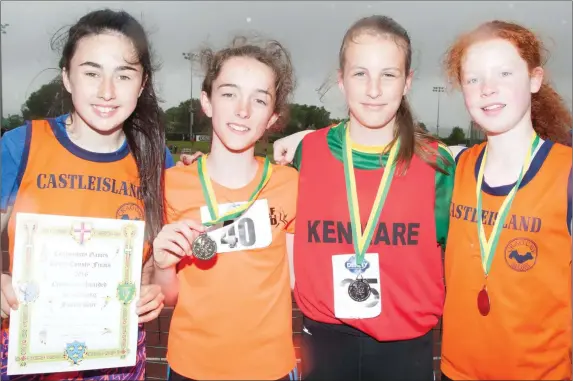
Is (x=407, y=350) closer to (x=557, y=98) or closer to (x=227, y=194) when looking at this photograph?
(x=227, y=194)

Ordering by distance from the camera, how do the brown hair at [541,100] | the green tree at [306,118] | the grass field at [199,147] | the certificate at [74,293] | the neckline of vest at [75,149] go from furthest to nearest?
1. the green tree at [306,118]
2. the grass field at [199,147]
3. the brown hair at [541,100]
4. the neckline of vest at [75,149]
5. the certificate at [74,293]

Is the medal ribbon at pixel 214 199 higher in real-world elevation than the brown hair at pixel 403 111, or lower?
lower

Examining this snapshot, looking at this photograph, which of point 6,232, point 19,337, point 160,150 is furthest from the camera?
point 160,150

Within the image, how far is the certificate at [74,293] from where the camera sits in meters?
1.96

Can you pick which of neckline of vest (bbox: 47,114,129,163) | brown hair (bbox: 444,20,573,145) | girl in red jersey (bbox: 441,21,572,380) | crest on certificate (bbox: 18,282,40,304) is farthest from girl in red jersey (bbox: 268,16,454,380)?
crest on certificate (bbox: 18,282,40,304)

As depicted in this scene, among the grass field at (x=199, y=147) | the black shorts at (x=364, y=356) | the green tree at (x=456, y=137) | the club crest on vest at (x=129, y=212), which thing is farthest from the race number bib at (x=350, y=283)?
the club crest on vest at (x=129, y=212)

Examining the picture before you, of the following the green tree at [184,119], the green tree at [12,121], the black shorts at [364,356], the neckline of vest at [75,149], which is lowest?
the black shorts at [364,356]

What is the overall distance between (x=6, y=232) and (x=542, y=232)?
84.6 inches

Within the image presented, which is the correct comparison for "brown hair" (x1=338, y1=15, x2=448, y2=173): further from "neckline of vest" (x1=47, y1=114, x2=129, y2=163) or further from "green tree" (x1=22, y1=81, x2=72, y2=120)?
"green tree" (x1=22, y1=81, x2=72, y2=120)

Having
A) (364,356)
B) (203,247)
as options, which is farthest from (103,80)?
(364,356)

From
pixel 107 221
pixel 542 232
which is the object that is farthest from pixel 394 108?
pixel 107 221

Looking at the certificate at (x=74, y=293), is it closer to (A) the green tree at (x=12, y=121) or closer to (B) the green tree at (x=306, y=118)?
(A) the green tree at (x=12, y=121)

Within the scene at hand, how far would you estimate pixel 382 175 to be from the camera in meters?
2.18

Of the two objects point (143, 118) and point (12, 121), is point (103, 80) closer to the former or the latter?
point (143, 118)
